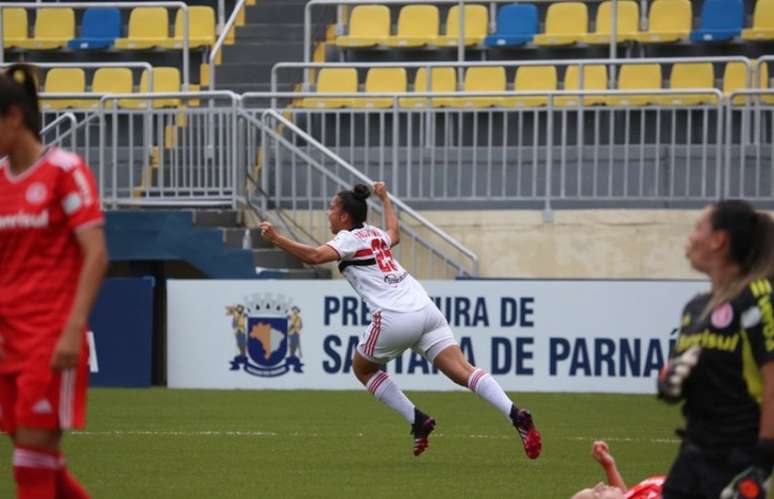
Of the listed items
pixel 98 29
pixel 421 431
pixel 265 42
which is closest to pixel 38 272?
pixel 421 431

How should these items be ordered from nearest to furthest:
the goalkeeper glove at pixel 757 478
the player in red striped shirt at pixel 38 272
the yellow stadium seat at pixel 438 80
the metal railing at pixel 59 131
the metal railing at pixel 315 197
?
the goalkeeper glove at pixel 757 478
the player in red striped shirt at pixel 38 272
the metal railing at pixel 315 197
the metal railing at pixel 59 131
the yellow stadium seat at pixel 438 80

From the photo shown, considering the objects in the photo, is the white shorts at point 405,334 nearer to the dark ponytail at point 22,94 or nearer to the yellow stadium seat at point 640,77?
the dark ponytail at point 22,94

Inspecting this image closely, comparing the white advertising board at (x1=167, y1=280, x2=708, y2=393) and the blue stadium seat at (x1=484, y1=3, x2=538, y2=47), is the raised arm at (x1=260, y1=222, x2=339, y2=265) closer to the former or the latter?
the white advertising board at (x1=167, y1=280, x2=708, y2=393)

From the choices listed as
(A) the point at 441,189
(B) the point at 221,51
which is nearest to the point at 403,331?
(A) the point at 441,189

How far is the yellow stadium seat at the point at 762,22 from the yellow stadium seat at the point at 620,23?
156cm

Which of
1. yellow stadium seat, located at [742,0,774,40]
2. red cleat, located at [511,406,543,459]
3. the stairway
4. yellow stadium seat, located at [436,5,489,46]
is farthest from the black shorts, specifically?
the stairway

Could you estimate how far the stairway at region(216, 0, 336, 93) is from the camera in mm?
24062

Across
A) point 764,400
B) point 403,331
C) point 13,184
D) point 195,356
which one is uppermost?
point 13,184

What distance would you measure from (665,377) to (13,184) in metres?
2.65

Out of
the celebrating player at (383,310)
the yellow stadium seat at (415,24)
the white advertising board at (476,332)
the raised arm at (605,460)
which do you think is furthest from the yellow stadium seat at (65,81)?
the raised arm at (605,460)

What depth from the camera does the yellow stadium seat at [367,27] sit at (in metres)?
22.9

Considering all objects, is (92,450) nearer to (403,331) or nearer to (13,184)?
(403,331)

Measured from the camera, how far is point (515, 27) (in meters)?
22.6

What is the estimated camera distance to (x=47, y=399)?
20.2 feet
